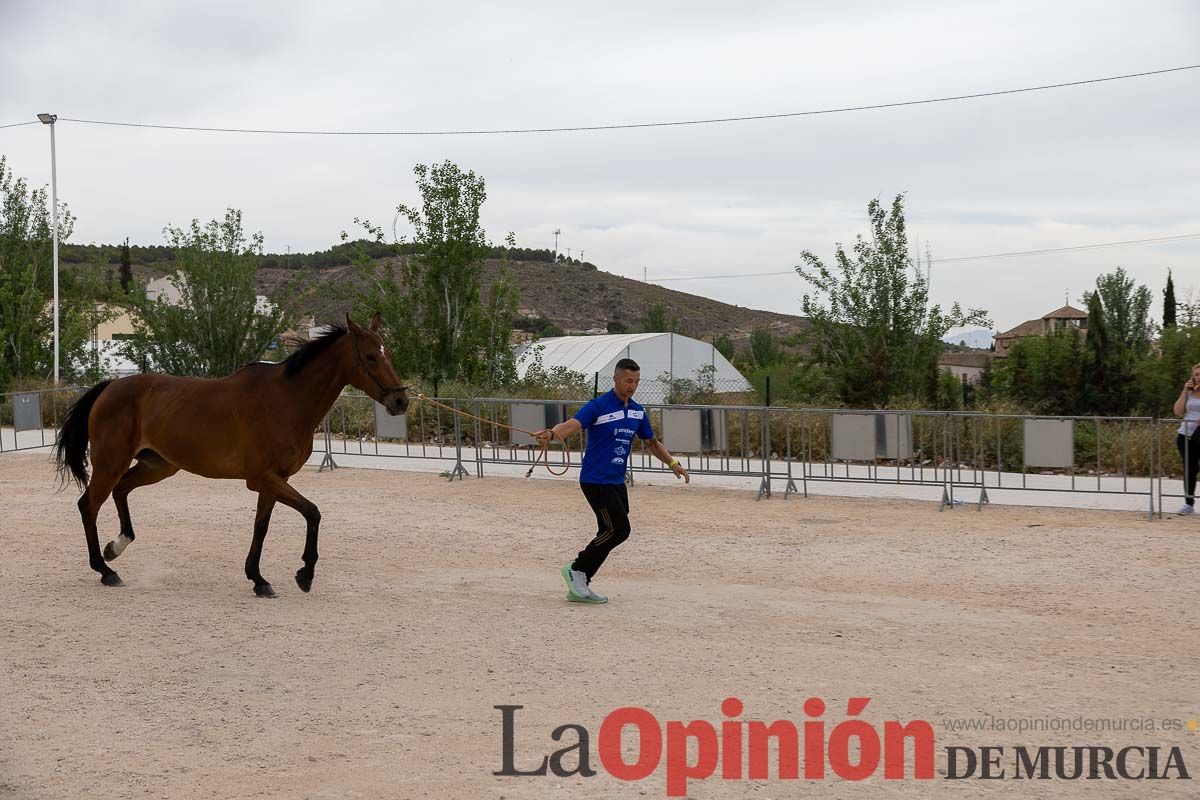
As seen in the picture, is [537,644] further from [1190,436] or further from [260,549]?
[1190,436]

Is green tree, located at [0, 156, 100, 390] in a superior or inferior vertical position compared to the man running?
superior

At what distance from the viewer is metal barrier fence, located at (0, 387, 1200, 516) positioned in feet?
47.3

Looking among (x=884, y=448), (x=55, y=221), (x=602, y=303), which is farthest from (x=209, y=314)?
(x=602, y=303)

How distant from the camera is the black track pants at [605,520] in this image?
28.3 ft

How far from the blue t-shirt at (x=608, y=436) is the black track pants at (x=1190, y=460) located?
7.91 metres

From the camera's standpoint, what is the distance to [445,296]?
2609 cm

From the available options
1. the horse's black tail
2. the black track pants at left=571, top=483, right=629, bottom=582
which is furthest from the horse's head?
the horse's black tail

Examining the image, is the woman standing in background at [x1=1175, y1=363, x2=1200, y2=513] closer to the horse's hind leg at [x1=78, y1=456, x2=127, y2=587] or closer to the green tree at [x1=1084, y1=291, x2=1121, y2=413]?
the green tree at [x1=1084, y1=291, x2=1121, y2=413]

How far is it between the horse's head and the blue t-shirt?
1.64 m

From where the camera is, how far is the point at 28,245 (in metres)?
34.6

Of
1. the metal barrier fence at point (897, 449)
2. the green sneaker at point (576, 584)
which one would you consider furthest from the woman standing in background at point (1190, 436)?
the green sneaker at point (576, 584)

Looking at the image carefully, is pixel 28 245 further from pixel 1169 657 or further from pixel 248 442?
pixel 1169 657

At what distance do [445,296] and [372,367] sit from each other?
16.9 metres

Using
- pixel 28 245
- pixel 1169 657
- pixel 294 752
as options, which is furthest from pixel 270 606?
pixel 28 245
